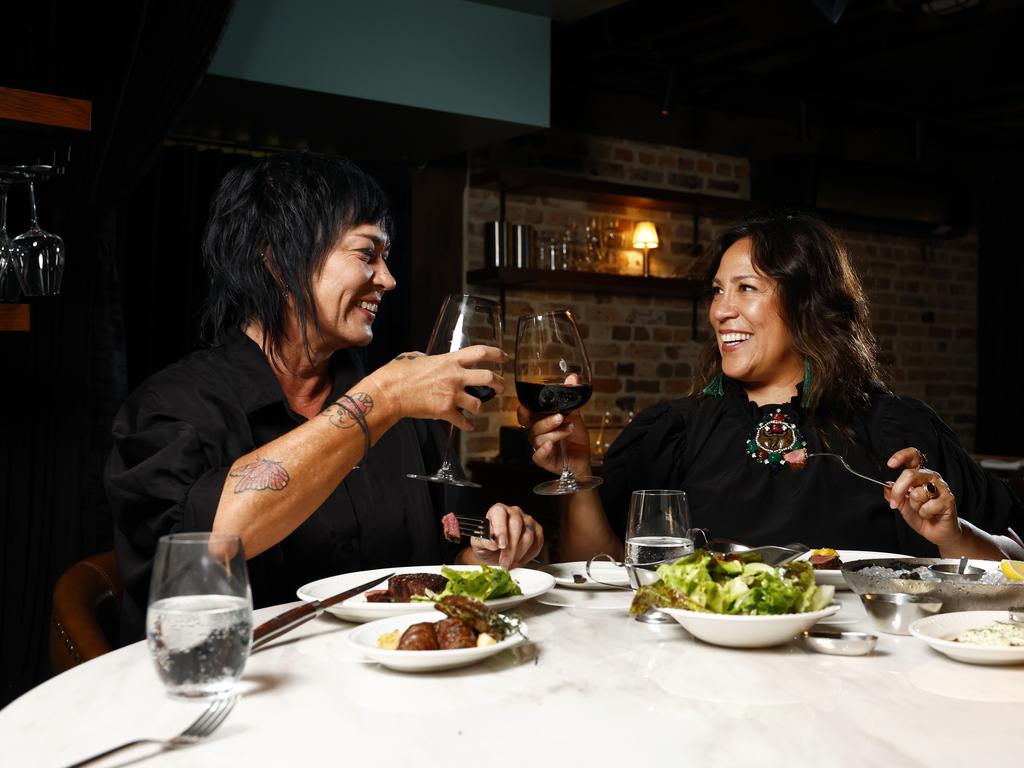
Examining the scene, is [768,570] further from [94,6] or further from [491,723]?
[94,6]

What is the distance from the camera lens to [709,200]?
5.50 m

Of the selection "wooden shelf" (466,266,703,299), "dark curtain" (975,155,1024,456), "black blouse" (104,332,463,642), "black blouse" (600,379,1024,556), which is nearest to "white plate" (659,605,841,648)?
"black blouse" (104,332,463,642)

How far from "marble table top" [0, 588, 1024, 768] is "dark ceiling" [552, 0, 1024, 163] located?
8.37 feet

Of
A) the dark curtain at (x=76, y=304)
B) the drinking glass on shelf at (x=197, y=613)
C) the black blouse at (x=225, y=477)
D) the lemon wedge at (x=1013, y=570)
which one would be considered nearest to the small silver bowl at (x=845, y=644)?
the lemon wedge at (x=1013, y=570)

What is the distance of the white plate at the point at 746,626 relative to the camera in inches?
42.8

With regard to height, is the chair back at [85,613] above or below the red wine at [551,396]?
below

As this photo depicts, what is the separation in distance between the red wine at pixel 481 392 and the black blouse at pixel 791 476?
35.5 inches

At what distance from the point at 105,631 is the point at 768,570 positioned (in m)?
0.98

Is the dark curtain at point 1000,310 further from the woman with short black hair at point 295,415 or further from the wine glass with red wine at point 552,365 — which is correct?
the wine glass with red wine at point 552,365

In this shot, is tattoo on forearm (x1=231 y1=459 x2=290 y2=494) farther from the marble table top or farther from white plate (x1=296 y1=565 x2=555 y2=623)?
the marble table top

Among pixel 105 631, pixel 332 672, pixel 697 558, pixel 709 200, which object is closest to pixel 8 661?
pixel 105 631

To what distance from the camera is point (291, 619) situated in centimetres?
113

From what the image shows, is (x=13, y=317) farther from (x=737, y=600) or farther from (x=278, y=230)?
(x=737, y=600)

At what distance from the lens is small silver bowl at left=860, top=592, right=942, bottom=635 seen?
1.18 m
